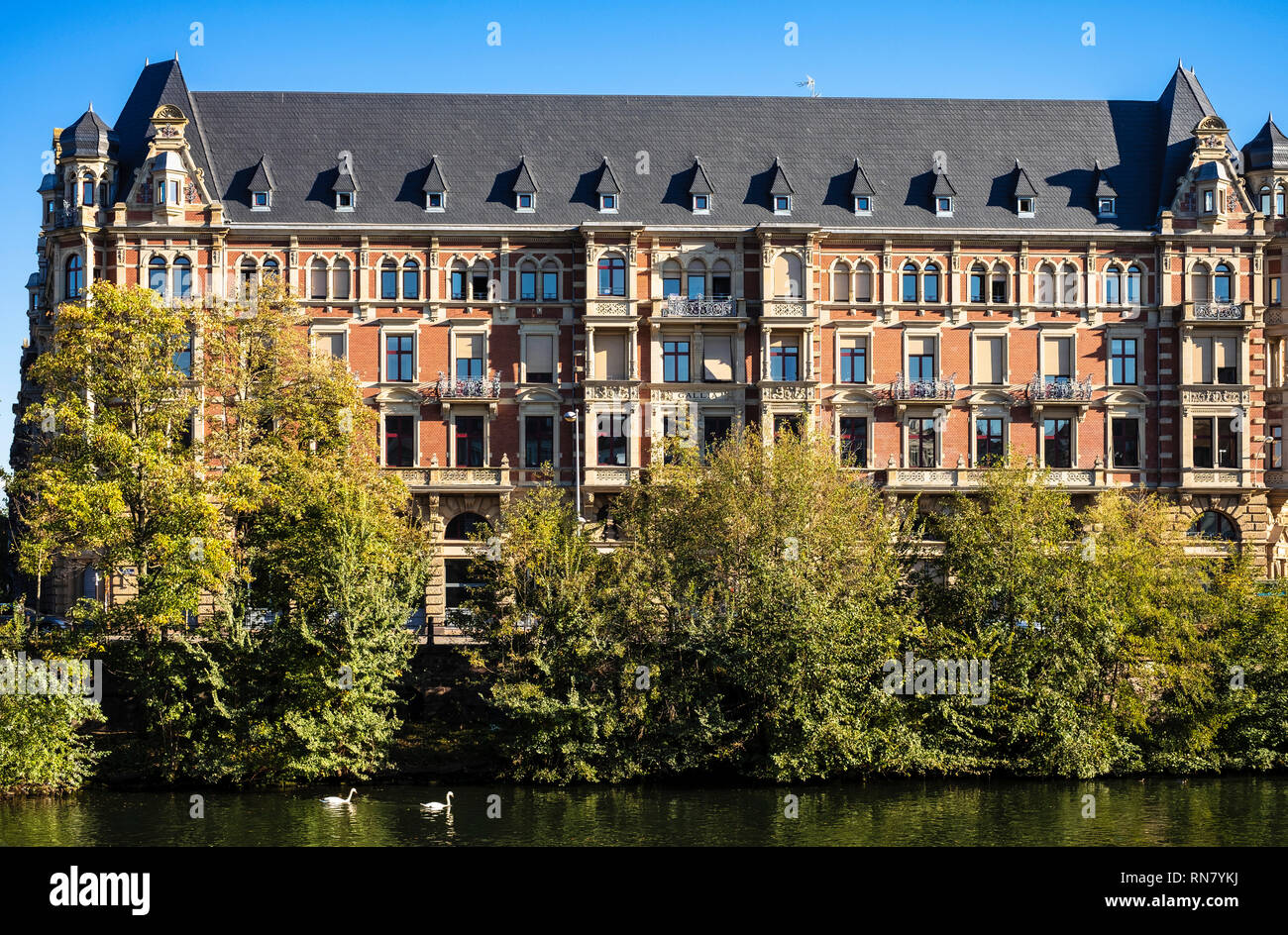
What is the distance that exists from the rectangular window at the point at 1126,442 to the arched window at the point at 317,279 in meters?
35.1

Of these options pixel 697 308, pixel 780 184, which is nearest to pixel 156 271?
pixel 697 308

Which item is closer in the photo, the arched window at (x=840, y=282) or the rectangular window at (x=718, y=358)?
the rectangular window at (x=718, y=358)

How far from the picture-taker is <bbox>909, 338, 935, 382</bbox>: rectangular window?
61.2 metres

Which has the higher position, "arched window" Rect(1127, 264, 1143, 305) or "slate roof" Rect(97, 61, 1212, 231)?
"slate roof" Rect(97, 61, 1212, 231)

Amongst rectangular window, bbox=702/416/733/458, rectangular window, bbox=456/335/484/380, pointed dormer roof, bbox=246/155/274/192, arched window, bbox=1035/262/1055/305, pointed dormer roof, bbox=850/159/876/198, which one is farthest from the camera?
pointed dormer roof, bbox=850/159/876/198

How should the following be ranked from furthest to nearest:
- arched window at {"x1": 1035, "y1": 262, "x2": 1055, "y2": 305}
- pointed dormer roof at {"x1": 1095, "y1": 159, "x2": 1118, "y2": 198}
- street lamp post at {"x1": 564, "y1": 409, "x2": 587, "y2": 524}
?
pointed dormer roof at {"x1": 1095, "y1": 159, "x2": 1118, "y2": 198} → arched window at {"x1": 1035, "y1": 262, "x2": 1055, "y2": 305} → street lamp post at {"x1": 564, "y1": 409, "x2": 587, "y2": 524}

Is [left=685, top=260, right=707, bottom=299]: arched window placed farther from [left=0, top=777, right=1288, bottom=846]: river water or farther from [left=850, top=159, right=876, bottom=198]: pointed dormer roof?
[left=0, top=777, right=1288, bottom=846]: river water

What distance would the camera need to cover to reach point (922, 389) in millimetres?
60375

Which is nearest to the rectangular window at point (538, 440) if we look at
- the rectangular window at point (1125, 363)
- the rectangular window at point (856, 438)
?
the rectangular window at point (856, 438)

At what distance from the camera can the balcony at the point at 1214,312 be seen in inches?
2379

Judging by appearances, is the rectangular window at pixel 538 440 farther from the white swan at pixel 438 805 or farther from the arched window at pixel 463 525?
the white swan at pixel 438 805

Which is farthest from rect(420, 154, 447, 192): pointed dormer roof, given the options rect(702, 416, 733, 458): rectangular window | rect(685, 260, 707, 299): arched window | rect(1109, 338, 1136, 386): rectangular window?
rect(1109, 338, 1136, 386): rectangular window

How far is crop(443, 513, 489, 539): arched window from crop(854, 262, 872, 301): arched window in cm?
1922
